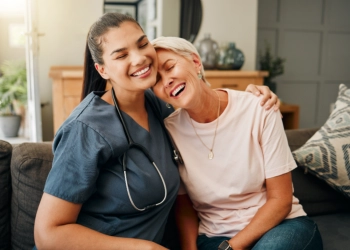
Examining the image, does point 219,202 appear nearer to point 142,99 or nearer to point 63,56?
point 142,99

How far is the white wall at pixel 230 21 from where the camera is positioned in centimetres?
397

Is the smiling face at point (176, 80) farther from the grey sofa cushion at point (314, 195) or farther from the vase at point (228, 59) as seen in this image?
the vase at point (228, 59)

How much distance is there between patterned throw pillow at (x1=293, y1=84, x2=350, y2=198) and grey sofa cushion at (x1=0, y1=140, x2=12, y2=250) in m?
1.14

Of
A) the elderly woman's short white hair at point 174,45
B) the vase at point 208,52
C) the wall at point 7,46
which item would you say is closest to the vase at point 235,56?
the vase at point 208,52

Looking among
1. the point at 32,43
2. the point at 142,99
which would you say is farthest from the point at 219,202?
the point at 32,43

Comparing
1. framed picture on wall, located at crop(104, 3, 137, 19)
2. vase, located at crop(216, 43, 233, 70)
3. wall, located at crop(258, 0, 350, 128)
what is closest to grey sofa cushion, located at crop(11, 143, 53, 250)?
vase, located at crop(216, 43, 233, 70)

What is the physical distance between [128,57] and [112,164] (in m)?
0.33

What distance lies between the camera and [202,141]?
1367 mm

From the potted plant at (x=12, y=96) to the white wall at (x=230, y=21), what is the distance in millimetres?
1722

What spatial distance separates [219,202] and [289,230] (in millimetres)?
246

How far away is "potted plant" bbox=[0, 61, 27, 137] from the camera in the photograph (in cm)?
351

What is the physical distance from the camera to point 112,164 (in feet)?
3.84

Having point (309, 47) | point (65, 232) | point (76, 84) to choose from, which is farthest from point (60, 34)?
point (309, 47)

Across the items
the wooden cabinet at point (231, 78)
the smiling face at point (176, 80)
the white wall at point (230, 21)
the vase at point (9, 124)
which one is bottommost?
the vase at point (9, 124)
